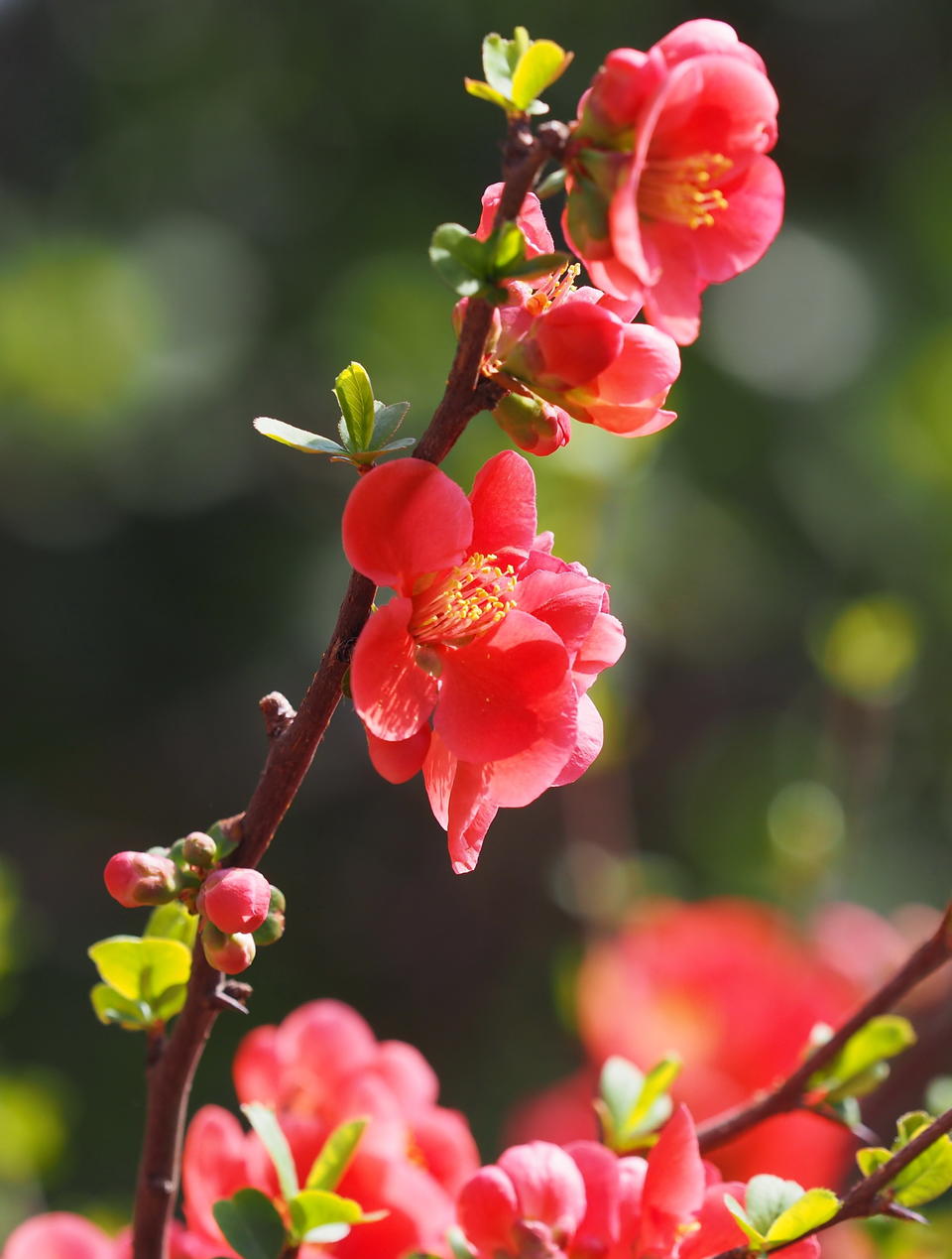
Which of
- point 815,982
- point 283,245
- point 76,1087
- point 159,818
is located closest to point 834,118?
point 283,245

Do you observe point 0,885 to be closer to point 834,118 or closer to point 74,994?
point 74,994

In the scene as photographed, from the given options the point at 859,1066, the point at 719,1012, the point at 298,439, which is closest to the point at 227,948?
the point at 298,439

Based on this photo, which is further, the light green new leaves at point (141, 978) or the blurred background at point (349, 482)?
the blurred background at point (349, 482)

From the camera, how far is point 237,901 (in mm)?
309

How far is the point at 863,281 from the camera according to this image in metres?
1.70

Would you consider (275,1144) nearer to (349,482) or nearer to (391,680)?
(391,680)

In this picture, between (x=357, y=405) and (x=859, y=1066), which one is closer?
(x=357, y=405)

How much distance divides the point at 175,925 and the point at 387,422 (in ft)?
0.57

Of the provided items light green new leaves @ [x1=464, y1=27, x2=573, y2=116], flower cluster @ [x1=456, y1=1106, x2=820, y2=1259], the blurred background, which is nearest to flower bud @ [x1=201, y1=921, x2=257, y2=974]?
flower cluster @ [x1=456, y1=1106, x2=820, y2=1259]

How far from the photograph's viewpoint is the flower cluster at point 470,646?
1.05 ft

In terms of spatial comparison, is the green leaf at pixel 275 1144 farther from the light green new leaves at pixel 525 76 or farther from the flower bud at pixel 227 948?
the light green new leaves at pixel 525 76

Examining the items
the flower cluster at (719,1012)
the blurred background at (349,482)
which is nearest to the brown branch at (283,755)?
the flower cluster at (719,1012)

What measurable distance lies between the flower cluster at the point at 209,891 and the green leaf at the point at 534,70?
0.63 ft

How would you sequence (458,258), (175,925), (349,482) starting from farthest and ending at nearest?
(349,482), (175,925), (458,258)
